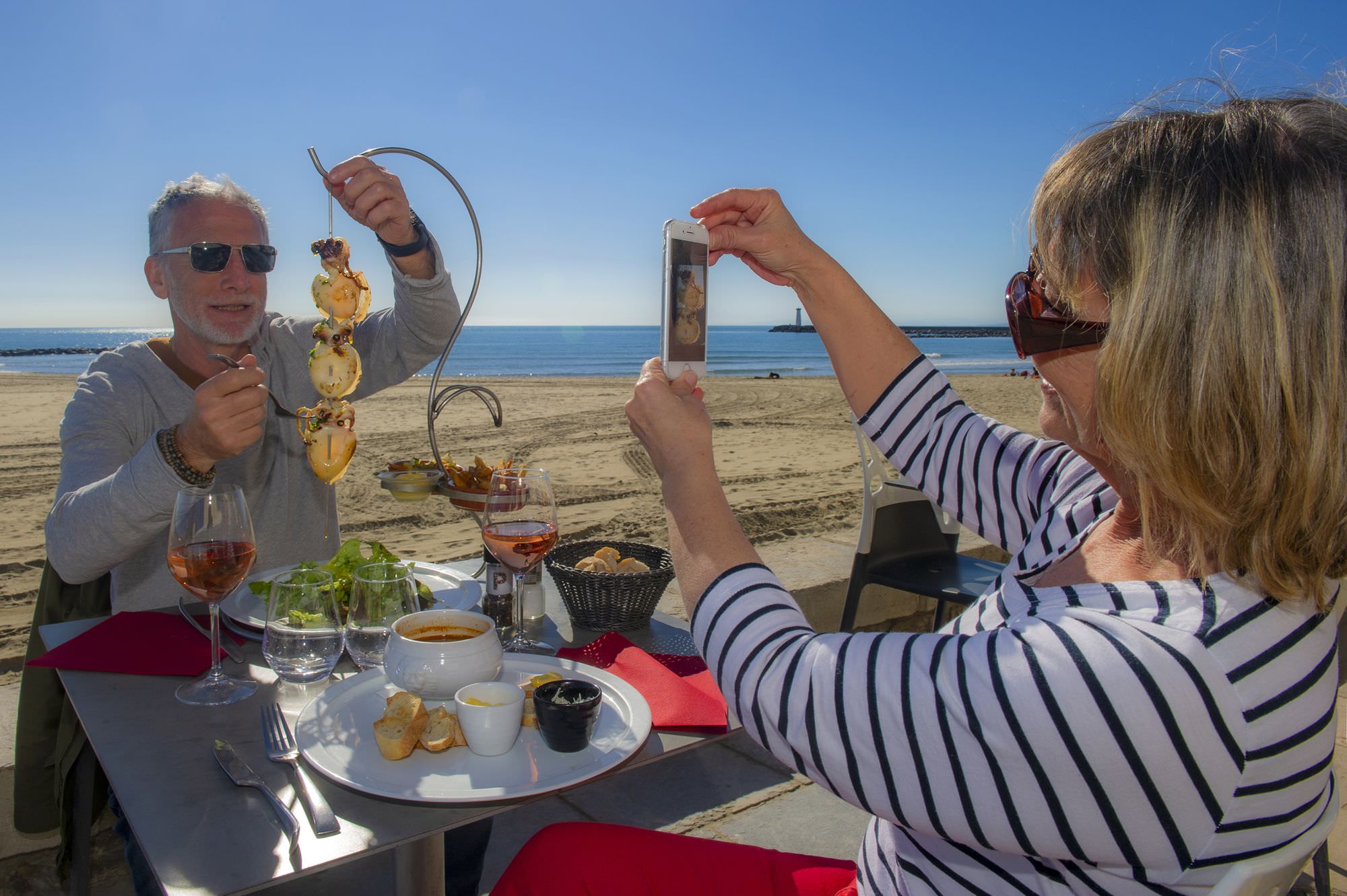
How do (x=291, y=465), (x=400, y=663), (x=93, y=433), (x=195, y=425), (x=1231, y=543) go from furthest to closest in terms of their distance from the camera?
(x=291, y=465)
(x=93, y=433)
(x=195, y=425)
(x=400, y=663)
(x=1231, y=543)

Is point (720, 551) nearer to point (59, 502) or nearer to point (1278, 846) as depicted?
point (1278, 846)

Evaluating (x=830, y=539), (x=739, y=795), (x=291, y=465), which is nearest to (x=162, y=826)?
(x=291, y=465)

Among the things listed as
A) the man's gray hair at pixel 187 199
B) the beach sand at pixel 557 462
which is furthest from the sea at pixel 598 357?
the man's gray hair at pixel 187 199

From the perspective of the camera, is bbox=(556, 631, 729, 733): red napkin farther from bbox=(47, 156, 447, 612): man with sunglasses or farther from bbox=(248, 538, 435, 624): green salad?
bbox=(47, 156, 447, 612): man with sunglasses

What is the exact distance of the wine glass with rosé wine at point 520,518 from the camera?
182 centimetres

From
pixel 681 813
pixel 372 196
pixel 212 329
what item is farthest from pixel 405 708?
pixel 681 813

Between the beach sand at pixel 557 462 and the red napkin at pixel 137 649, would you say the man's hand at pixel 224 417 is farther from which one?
the beach sand at pixel 557 462

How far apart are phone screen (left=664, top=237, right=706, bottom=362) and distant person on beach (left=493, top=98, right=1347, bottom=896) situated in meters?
0.43

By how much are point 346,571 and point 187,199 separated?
1488mm

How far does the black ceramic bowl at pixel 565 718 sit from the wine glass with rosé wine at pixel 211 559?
651 millimetres

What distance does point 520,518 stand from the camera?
1850 mm

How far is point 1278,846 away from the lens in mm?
1055

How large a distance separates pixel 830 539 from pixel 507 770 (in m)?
3.90

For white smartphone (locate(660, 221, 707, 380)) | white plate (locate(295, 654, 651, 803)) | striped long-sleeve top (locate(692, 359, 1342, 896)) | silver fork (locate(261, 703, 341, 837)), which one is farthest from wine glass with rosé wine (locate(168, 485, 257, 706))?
striped long-sleeve top (locate(692, 359, 1342, 896))
